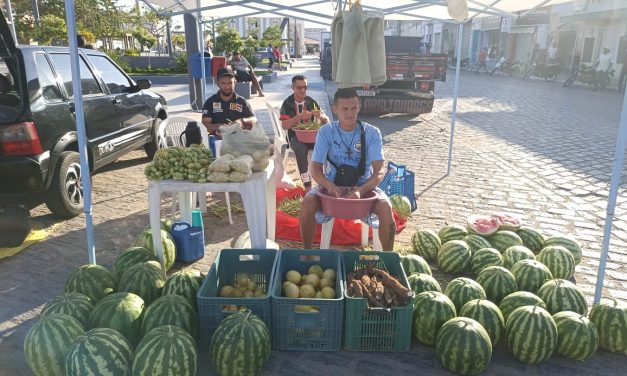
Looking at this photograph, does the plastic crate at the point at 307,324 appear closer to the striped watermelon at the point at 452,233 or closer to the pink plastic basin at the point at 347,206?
the pink plastic basin at the point at 347,206

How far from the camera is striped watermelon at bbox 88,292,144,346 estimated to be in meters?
3.05

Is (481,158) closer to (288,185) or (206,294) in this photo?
(288,185)

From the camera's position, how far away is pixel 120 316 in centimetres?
308

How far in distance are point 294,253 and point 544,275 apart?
2.10 m

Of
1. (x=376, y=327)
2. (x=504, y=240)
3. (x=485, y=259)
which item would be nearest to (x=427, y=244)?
(x=485, y=259)

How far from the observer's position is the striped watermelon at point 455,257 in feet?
14.3

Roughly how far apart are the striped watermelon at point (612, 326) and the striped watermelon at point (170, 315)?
291 cm

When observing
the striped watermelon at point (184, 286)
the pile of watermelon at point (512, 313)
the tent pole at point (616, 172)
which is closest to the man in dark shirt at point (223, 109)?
the striped watermelon at point (184, 286)

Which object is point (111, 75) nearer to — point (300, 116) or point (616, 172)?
point (300, 116)

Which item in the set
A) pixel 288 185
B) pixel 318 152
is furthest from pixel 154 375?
pixel 288 185

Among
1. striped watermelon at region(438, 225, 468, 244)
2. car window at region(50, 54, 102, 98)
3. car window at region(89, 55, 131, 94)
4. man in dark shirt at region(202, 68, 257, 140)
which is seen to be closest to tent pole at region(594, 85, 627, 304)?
striped watermelon at region(438, 225, 468, 244)

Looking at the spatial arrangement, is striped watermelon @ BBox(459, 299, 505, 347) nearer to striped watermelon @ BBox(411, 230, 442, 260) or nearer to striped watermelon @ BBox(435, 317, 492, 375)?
striped watermelon @ BBox(435, 317, 492, 375)

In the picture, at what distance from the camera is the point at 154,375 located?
2607mm

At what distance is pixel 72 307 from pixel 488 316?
2.88m
